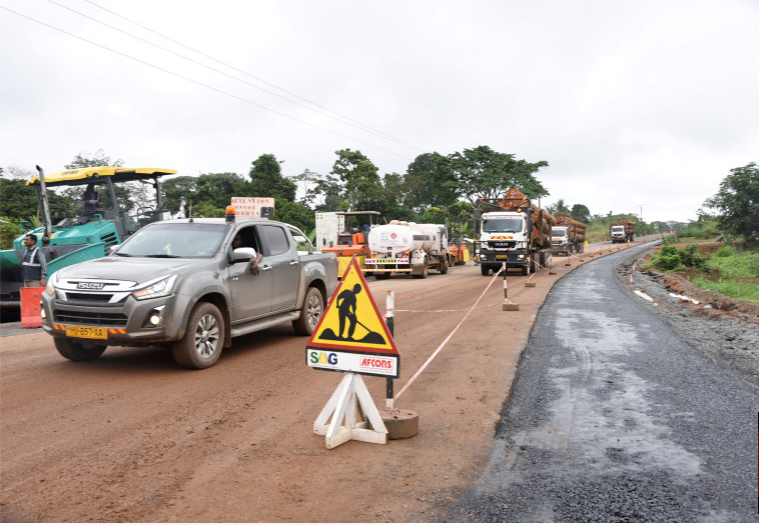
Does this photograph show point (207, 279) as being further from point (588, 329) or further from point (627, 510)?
point (588, 329)

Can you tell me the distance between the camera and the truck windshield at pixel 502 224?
25453mm

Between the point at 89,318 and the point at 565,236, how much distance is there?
43.1m

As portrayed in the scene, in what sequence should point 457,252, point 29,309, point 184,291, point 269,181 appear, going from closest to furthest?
point 184,291
point 29,309
point 457,252
point 269,181

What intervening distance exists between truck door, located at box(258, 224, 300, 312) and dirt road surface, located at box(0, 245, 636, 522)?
848 millimetres

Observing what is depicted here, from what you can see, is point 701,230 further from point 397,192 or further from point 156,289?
point 156,289

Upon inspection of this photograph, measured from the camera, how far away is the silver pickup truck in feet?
21.2

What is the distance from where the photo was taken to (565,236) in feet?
150

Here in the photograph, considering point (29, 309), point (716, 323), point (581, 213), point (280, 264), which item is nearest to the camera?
point (280, 264)

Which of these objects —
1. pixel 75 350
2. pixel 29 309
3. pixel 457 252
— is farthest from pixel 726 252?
pixel 75 350

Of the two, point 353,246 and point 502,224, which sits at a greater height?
point 502,224

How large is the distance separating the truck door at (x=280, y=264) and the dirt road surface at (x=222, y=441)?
848mm

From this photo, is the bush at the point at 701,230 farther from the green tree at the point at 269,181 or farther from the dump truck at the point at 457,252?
the green tree at the point at 269,181

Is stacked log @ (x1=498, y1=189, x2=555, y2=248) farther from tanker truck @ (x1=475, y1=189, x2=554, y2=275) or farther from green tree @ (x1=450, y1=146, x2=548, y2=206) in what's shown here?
green tree @ (x1=450, y1=146, x2=548, y2=206)

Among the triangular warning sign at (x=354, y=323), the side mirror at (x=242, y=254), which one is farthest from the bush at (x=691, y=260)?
the triangular warning sign at (x=354, y=323)
